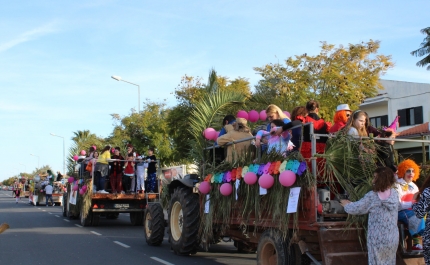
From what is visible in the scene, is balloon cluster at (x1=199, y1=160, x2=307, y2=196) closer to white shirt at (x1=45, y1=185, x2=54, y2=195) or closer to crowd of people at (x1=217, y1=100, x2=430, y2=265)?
crowd of people at (x1=217, y1=100, x2=430, y2=265)

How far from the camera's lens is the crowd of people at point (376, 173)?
6.36 meters

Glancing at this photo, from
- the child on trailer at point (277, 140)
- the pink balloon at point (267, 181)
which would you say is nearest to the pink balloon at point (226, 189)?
the child on trailer at point (277, 140)

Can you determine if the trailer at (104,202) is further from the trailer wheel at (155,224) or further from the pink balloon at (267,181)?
the pink balloon at (267,181)

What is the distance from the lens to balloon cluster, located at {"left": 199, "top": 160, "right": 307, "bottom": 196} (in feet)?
23.1

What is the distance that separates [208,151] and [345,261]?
4298mm

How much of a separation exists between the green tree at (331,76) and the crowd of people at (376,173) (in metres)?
9.30

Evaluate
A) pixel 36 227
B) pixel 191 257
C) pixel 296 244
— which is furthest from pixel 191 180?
pixel 36 227

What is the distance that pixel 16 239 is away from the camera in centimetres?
1423

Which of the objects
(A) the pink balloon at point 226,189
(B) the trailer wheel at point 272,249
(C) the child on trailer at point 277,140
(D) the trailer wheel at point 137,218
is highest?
(C) the child on trailer at point 277,140

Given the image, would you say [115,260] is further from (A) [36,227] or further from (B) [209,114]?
(A) [36,227]

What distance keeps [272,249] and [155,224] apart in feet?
16.1

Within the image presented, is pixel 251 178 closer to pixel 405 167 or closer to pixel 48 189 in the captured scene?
pixel 405 167

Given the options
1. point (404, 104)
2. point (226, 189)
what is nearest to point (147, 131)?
point (404, 104)

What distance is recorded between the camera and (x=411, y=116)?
3525 centimetres
